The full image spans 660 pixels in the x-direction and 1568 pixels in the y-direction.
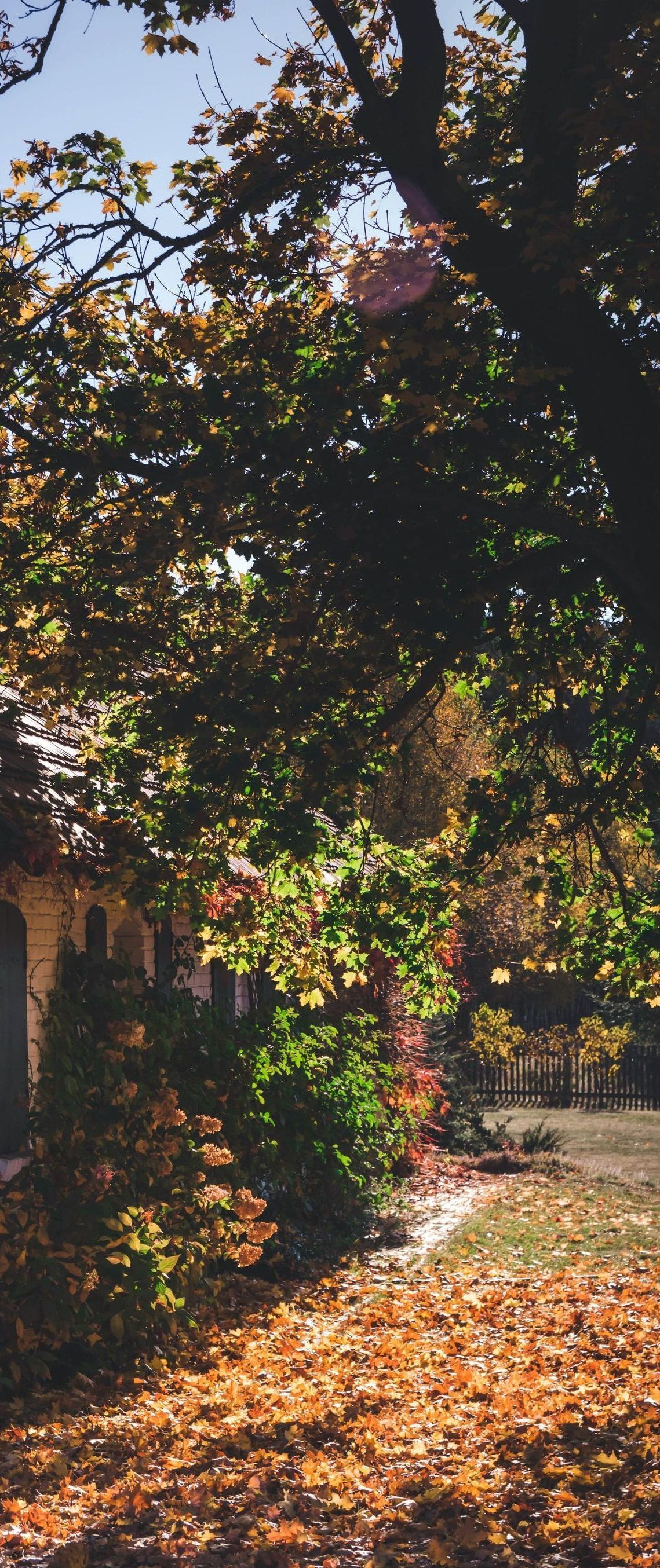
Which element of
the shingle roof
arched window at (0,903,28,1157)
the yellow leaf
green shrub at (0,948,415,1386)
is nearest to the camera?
the yellow leaf

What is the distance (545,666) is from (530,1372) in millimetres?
4411

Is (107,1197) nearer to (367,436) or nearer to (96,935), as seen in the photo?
(96,935)

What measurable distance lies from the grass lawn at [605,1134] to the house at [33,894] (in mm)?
9772

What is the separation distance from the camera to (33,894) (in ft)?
30.4

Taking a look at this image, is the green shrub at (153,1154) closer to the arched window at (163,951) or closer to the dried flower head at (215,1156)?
the dried flower head at (215,1156)

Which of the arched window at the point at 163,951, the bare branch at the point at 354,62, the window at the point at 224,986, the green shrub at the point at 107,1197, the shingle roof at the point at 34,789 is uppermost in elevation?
the bare branch at the point at 354,62

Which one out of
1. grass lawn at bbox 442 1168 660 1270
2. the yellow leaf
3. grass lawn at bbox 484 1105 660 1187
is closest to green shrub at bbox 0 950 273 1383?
the yellow leaf

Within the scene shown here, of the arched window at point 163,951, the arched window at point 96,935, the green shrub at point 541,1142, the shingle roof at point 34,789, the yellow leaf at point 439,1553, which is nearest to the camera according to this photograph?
the yellow leaf at point 439,1553

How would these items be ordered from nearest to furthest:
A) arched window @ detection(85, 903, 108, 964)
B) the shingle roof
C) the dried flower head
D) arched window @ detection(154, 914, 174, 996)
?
1. the shingle roof
2. the dried flower head
3. arched window @ detection(85, 903, 108, 964)
4. arched window @ detection(154, 914, 174, 996)

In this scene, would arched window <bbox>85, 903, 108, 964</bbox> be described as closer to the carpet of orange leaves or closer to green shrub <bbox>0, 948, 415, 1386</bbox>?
green shrub <bbox>0, 948, 415, 1386</bbox>

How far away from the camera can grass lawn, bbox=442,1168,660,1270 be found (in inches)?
498

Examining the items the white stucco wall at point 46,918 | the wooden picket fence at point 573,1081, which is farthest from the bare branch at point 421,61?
the wooden picket fence at point 573,1081

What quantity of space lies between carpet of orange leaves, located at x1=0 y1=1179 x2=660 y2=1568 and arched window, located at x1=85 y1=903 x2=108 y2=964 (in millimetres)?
2852

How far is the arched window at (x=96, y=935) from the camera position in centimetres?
1024
